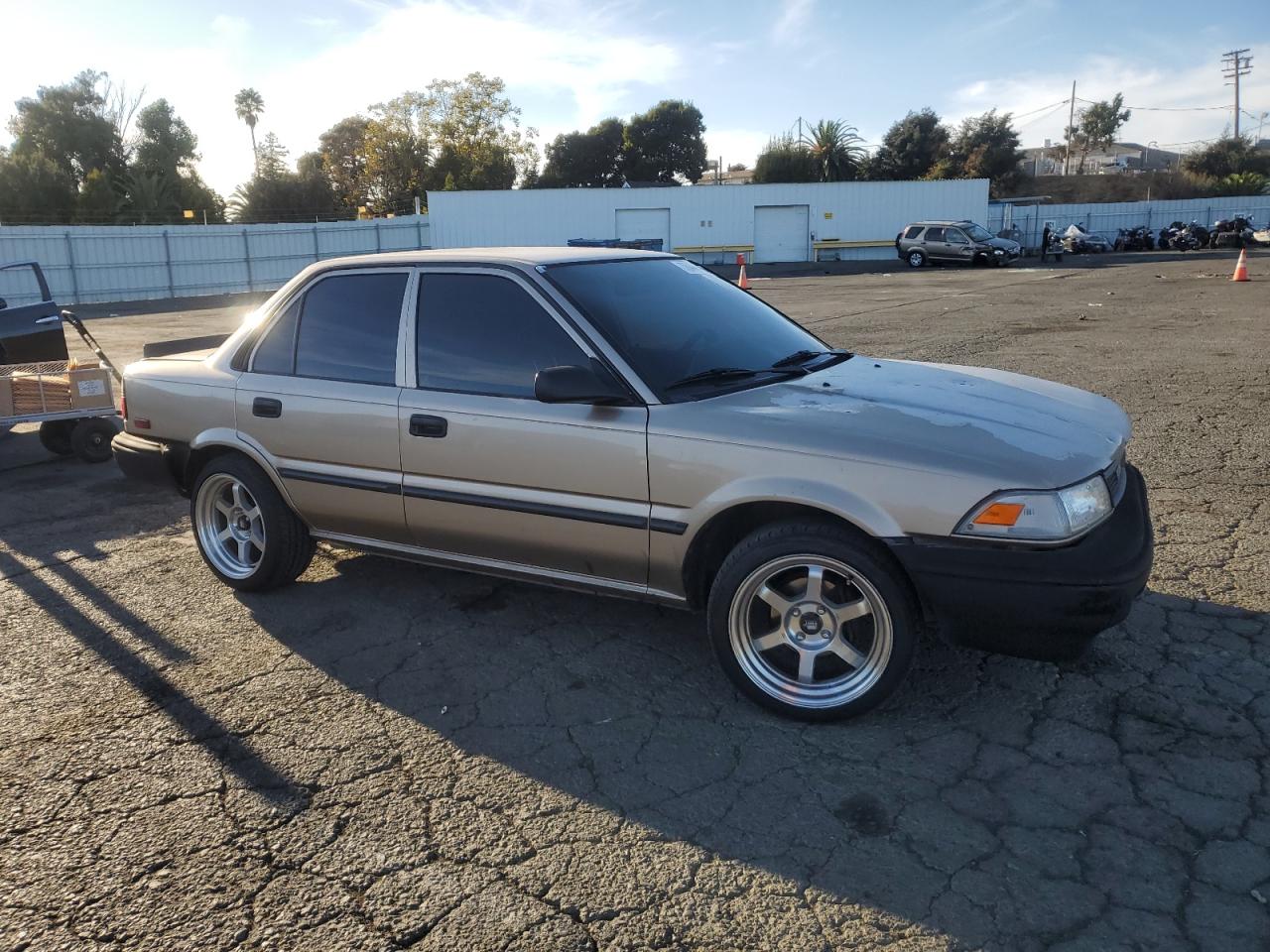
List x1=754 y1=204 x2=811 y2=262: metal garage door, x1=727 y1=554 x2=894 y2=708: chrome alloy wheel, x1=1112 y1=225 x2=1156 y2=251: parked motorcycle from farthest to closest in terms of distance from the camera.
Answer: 1. x1=754 y1=204 x2=811 y2=262: metal garage door
2. x1=1112 y1=225 x2=1156 y2=251: parked motorcycle
3. x1=727 y1=554 x2=894 y2=708: chrome alloy wheel

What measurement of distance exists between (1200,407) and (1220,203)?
4753cm

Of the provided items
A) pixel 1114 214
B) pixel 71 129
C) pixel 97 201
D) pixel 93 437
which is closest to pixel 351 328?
pixel 93 437

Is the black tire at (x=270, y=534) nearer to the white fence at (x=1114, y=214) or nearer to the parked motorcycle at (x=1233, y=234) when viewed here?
the white fence at (x=1114, y=214)

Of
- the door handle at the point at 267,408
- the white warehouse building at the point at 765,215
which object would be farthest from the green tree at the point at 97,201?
the door handle at the point at 267,408

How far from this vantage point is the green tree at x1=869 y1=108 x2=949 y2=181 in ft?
229

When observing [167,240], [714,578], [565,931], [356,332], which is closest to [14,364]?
[356,332]

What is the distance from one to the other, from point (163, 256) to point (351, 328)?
3052cm

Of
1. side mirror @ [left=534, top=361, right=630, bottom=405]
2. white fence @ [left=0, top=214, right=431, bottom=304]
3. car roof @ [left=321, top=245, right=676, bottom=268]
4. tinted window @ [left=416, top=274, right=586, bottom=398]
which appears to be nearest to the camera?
side mirror @ [left=534, top=361, right=630, bottom=405]

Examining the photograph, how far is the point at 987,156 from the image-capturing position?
2638 inches

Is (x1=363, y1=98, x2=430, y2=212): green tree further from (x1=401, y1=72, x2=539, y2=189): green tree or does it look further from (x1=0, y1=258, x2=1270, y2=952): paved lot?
(x1=0, y1=258, x2=1270, y2=952): paved lot

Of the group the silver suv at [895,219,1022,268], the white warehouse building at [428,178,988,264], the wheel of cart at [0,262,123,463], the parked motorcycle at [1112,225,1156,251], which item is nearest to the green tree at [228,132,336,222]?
the white warehouse building at [428,178,988,264]

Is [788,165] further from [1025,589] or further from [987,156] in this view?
[1025,589]

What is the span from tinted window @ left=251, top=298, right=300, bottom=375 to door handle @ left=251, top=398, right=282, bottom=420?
0.51 feet

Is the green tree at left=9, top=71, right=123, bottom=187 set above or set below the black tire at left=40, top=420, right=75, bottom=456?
above
